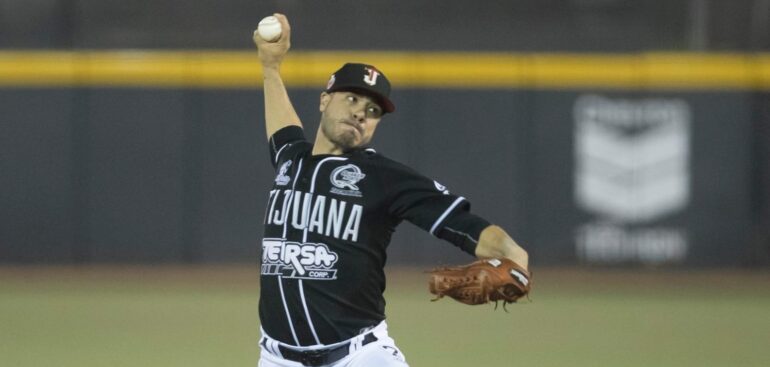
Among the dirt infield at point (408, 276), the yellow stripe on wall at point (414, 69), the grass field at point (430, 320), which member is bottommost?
the grass field at point (430, 320)

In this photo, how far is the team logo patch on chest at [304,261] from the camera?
13.8ft

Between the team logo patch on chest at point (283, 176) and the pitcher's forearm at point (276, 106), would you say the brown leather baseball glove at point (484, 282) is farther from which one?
the pitcher's forearm at point (276, 106)

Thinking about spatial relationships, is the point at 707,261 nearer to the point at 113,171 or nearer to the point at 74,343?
the point at 113,171

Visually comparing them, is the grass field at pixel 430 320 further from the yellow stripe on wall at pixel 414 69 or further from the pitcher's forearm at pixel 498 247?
the pitcher's forearm at pixel 498 247

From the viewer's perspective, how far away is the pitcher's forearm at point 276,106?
4.86 metres

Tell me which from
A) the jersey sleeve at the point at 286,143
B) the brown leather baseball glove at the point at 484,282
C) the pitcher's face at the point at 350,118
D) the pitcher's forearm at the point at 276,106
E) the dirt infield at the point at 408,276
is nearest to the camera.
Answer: the brown leather baseball glove at the point at 484,282

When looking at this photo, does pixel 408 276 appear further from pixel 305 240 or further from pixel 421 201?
pixel 421 201

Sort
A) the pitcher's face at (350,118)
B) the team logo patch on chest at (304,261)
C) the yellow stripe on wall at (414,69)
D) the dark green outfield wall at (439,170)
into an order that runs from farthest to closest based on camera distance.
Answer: the dark green outfield wall at (439,170) → the yellow stripe on wall at (414,69) → the pitcher's face at (350,118) → the team logo patch on chest at (304,261)

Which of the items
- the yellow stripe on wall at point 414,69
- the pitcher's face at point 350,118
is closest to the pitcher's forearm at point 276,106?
the pitcher's face at point 350,118

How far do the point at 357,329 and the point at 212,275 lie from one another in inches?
389

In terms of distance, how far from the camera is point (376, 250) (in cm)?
429

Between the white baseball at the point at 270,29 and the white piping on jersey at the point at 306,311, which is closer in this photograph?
the white piping on jersey at the point at 306,311

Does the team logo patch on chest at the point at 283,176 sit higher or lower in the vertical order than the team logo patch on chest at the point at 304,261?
higher

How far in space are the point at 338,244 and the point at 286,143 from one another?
0.67m
